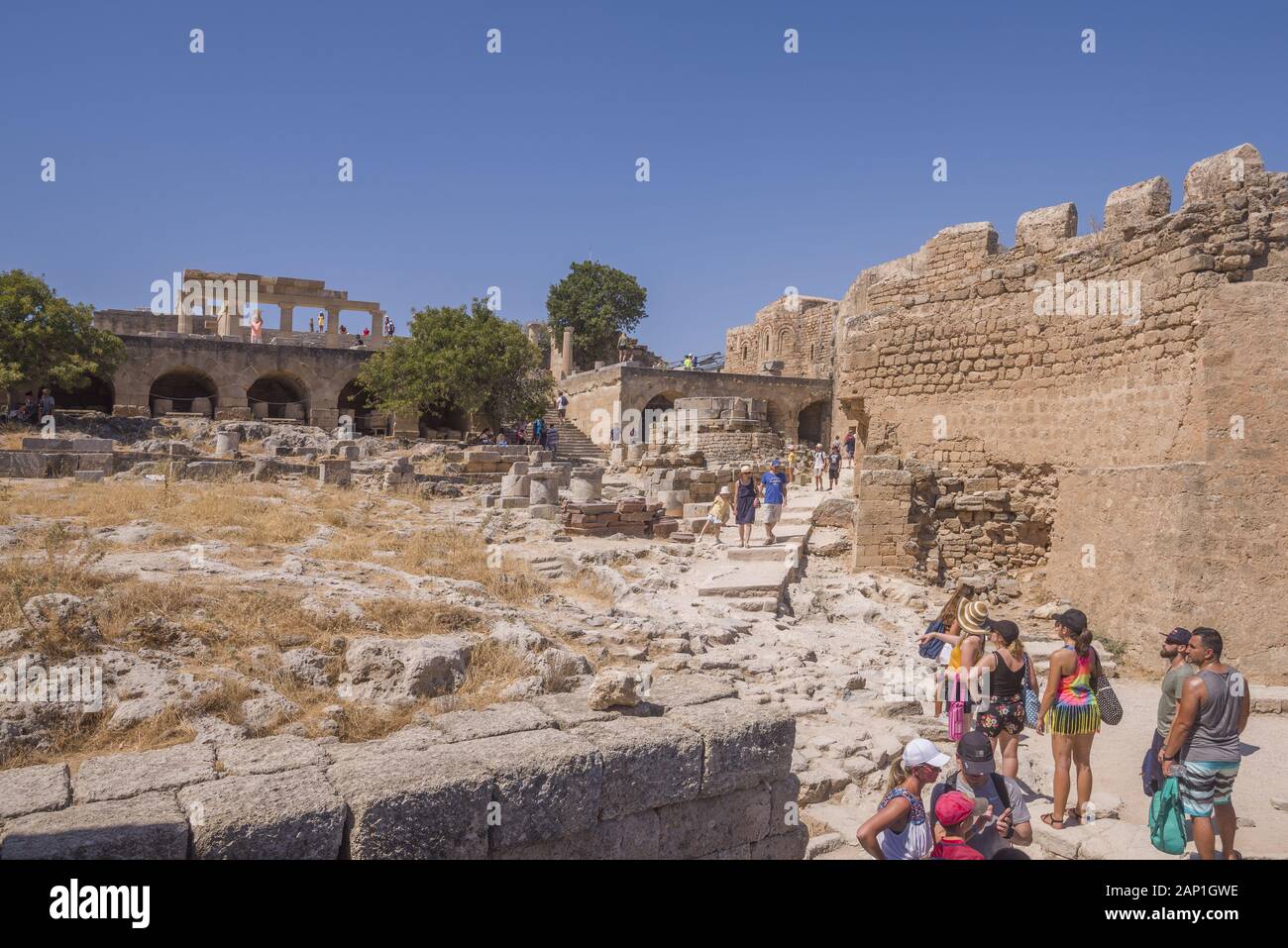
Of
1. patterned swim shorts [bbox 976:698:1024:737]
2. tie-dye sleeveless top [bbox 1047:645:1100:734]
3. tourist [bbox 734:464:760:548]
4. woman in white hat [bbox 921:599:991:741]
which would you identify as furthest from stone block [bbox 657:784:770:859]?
tourist [bbox 734:464:760:548]

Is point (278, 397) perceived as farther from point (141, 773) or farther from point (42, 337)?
point (141, 773)

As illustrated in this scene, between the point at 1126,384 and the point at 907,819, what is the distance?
664cm

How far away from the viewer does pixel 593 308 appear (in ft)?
174

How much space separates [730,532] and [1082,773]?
9.17 meters

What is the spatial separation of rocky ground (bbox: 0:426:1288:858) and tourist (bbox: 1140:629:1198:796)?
1.10 ft

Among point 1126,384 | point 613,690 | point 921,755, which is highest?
point 1126,384

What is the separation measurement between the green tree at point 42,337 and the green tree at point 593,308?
29165mm

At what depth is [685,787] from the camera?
3.77 m

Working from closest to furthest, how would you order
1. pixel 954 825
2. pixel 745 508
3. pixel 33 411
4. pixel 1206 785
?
pixel 954 825
pixel 1206 785
pixel 745 508
pixel 33 411

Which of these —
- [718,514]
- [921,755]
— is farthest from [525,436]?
[921,755]

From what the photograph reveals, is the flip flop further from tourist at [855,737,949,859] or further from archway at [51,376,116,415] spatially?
archway at [51,376,116,415]

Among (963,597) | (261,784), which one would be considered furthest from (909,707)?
(261,784)

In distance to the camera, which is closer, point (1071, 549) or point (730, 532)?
point (1071, 549)
